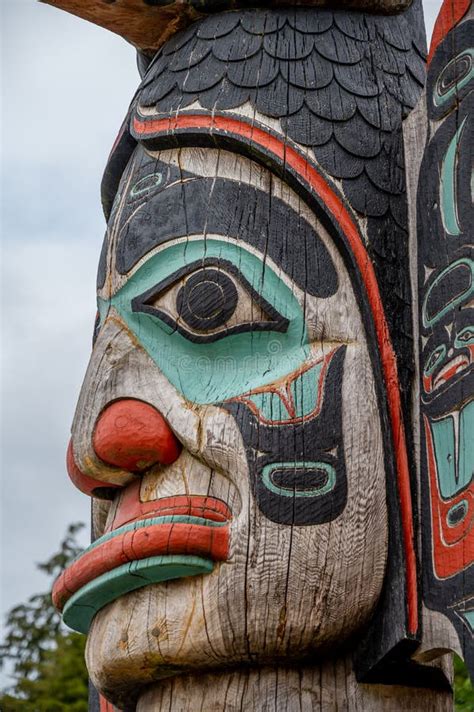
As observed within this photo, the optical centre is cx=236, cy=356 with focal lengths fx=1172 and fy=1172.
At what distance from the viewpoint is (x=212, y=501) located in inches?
127

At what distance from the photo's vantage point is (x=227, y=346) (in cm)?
340

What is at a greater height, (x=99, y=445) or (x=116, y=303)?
(x=116, y=303)

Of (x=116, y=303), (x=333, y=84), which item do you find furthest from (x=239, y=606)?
(x=333, y=84)

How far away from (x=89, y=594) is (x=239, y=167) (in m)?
1.36

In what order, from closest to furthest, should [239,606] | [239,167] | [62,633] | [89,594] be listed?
1. [239,606]
2. [89,594]
3. [239,167]
4. [62,633]

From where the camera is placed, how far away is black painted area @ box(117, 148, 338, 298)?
341 cm

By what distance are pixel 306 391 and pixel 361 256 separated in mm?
452

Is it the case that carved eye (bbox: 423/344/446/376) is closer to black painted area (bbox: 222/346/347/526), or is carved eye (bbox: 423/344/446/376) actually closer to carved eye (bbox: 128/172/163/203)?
black painted area (bbox: 222/346/347/526)

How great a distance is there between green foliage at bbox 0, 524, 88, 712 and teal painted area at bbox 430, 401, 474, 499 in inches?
217

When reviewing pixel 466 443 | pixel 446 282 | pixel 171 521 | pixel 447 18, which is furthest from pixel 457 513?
pixel 447 18

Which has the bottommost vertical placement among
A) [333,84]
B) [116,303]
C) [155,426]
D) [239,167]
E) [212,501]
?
[212,501]

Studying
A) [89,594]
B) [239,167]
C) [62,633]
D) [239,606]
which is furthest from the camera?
[62,633]

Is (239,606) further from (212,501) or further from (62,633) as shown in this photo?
(62,633)

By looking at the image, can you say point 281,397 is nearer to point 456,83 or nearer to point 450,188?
point 450,188
